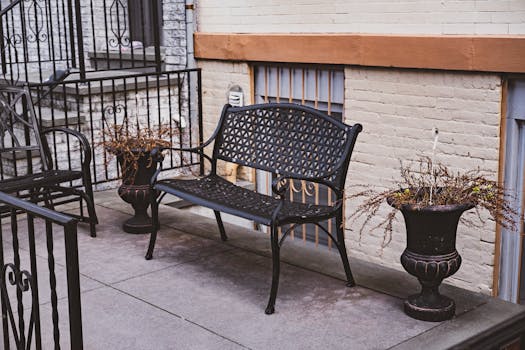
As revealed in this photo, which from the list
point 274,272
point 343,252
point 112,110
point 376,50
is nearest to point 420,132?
point 376,50

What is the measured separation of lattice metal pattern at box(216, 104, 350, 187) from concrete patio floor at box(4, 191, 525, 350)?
1.99ft

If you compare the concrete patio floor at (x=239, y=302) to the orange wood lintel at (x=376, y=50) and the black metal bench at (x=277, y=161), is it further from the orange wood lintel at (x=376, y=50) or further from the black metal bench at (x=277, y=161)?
the orange wood lintel at (x=376, y=50)

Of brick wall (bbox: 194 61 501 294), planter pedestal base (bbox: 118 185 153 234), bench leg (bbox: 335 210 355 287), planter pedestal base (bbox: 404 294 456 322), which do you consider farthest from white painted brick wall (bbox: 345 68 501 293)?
planter pedestal base (bbox: 118 185 153 234)

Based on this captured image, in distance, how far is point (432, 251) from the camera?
3.93 m

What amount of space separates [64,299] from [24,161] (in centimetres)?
252

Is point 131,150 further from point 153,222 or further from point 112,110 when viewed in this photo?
point 112,110

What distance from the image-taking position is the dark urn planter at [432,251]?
3844 millimetres

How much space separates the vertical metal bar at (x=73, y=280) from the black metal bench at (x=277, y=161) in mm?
1487

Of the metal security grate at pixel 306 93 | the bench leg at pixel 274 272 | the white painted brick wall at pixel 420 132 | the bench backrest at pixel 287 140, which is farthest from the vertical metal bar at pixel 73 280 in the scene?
the metal security grate at pixel 306 93

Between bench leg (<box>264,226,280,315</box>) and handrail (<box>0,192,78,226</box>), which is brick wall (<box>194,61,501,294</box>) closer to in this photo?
bench leg (<box>264,226,280,315</box>)

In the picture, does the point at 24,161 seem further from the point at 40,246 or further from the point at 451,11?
the point at 451,11

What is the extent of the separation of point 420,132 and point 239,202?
171 centimetres

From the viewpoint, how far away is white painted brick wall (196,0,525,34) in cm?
522

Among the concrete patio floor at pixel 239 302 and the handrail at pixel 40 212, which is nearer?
the handrail at pixel 40 212
